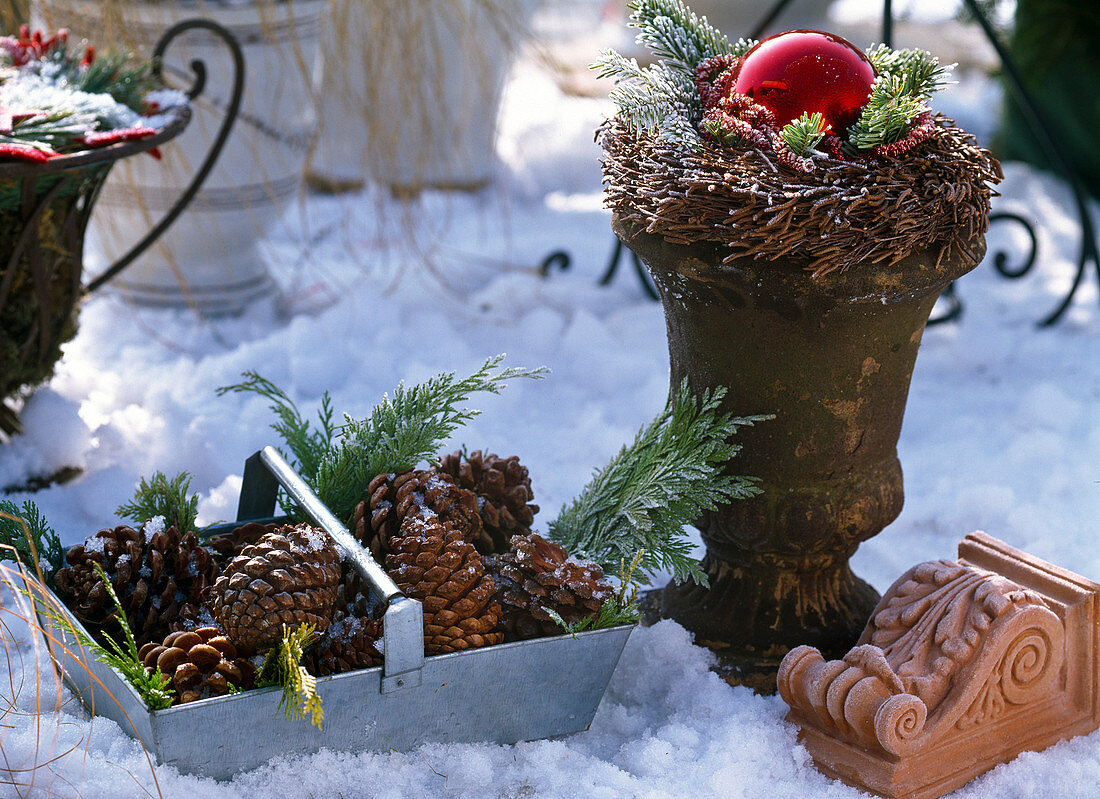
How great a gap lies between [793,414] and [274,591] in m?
0.65

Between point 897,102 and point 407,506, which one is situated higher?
point 897,102

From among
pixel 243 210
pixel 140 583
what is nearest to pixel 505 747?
pixel 140 583

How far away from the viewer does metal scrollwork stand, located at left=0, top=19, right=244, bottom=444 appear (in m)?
1.55

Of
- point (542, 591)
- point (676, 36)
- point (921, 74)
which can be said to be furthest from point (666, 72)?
point (542, 591)

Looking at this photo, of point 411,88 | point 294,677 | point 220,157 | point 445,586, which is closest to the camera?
point 294,677

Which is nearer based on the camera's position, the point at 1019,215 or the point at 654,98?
the point at 654,98

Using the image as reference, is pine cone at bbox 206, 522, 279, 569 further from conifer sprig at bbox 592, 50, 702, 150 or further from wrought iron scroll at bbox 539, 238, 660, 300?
wrought iron scroll at bbox 539, 238, 660, 300

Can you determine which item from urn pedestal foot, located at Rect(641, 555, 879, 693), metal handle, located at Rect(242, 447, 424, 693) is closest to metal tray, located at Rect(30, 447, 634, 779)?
metal handle, located at Rect(242, 447, 424, 693)

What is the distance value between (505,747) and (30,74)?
1.31m

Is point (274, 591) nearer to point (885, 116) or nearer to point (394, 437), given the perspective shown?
point (394, 437)

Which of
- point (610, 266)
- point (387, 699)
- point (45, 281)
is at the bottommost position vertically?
point (387, 699)

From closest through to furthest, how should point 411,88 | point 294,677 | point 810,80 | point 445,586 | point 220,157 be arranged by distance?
point 294,677 → point 445,586 → point 810,80 → point 220,157 → point 411,88

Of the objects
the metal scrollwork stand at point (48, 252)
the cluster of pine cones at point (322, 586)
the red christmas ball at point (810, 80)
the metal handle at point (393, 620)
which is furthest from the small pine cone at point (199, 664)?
the red christmas ball at point (810, 80)

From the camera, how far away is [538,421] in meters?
2.10
